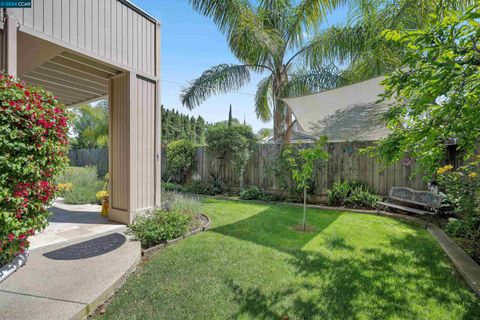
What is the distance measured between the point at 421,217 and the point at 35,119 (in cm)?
719

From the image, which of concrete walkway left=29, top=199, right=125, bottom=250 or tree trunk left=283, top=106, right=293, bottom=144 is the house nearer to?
concrete walkway left=29, top=199, right=125, bottom=250

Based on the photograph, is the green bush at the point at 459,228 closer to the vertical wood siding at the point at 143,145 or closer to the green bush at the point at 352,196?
the green bush at the point at 352,196

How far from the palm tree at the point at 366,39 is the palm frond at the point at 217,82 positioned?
2371 mm

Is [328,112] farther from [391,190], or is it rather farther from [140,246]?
[140,246]

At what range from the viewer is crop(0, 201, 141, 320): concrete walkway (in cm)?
224

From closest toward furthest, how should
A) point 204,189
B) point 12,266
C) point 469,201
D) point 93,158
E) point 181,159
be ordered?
point 12,266 → point 469,201 → point 204,189 → point 181,159 → point 93,158

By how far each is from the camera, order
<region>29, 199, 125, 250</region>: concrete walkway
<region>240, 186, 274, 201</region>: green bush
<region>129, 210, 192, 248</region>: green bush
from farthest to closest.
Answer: <region>240, 186, 274, 201</region>: green bush → <region>129, 210, 192, 248</region>: green bush → <region>29, 199, 125, 250</region>: concrete walkway

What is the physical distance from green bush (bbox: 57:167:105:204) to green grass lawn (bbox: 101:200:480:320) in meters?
3.91

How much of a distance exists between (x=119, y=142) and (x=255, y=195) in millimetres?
4711

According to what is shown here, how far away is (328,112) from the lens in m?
6.87

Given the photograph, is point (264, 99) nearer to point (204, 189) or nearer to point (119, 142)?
point (204, 189)

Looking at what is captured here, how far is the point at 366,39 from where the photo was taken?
798 centimetres

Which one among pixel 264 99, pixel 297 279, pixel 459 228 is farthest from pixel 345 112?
pixel 297 279

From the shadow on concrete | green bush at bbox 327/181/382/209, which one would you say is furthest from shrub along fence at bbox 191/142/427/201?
the shadow on concrete
